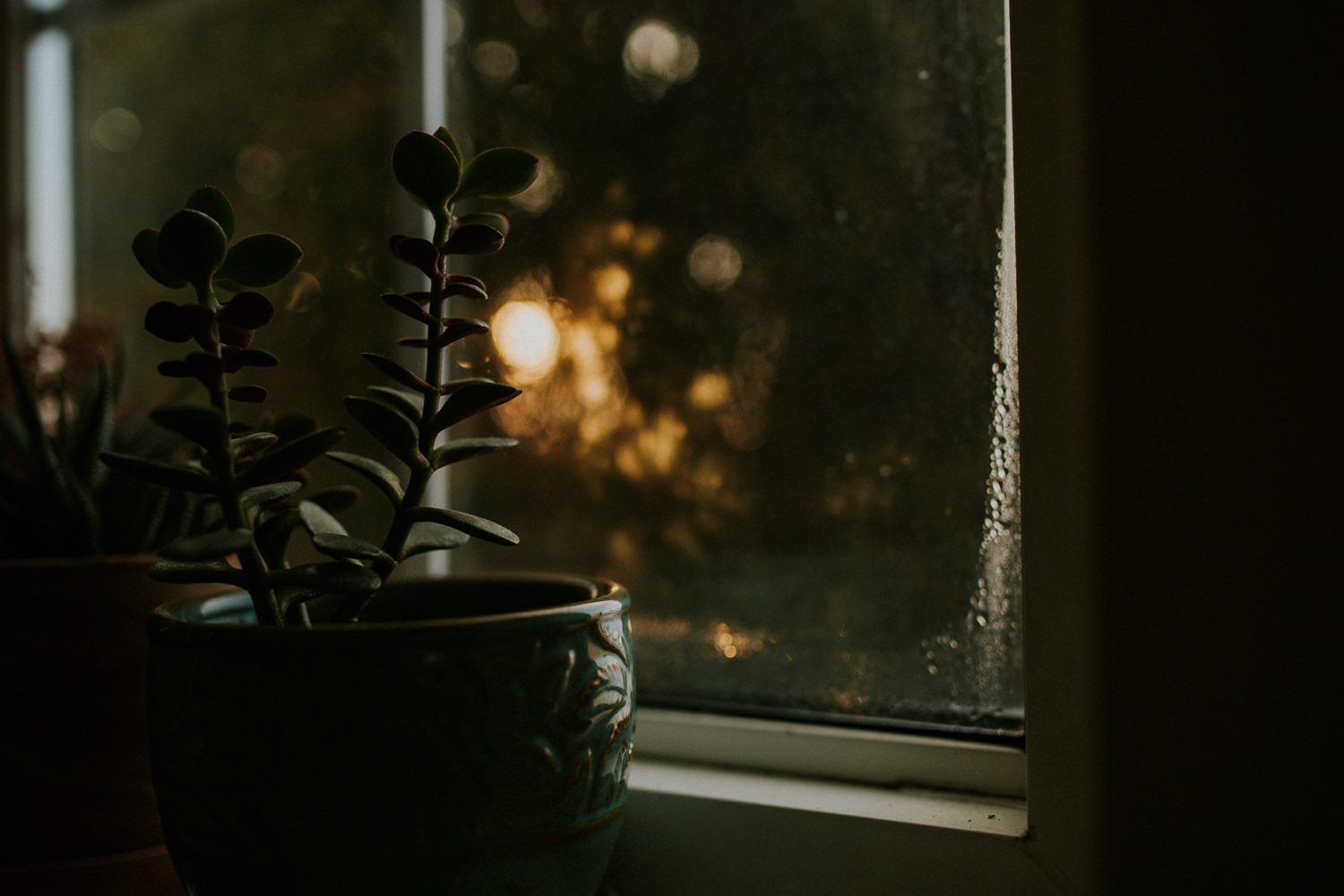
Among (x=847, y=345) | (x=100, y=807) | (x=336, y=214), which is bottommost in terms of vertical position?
(x=100, y=807)

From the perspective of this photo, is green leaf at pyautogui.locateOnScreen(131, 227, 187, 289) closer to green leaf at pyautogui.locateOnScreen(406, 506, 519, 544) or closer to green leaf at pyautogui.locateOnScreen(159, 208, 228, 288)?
green leaf at pyautogui.locateOnScreen(159, 208, 228, 288)

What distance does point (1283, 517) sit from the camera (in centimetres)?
36

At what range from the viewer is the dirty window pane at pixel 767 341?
538mm

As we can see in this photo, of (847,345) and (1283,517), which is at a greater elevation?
(847,345)

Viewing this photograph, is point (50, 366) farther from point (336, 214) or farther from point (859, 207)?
point (859, 207)

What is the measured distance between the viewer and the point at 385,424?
353mm

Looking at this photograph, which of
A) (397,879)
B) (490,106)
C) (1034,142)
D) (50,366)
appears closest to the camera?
(397,879)

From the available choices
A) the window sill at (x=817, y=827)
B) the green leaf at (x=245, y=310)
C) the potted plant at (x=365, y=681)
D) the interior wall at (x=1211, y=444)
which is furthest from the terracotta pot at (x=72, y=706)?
the interior wall at (x=1211, y=444)

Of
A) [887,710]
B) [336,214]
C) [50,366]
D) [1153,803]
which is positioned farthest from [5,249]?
[1153,803]

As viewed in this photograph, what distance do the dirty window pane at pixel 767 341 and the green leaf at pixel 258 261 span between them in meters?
0.28

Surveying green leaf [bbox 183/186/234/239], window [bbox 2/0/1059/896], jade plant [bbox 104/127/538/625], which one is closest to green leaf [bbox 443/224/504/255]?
jade plant [bbox 104/127/538/625]

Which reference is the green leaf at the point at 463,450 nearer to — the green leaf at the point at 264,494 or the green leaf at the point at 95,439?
the green leaf at the point at 264,494

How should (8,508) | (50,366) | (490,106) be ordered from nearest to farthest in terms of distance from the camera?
1. (8,508)
2. (490,106)
3. (50,366)

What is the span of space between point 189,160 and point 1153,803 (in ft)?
3.46
